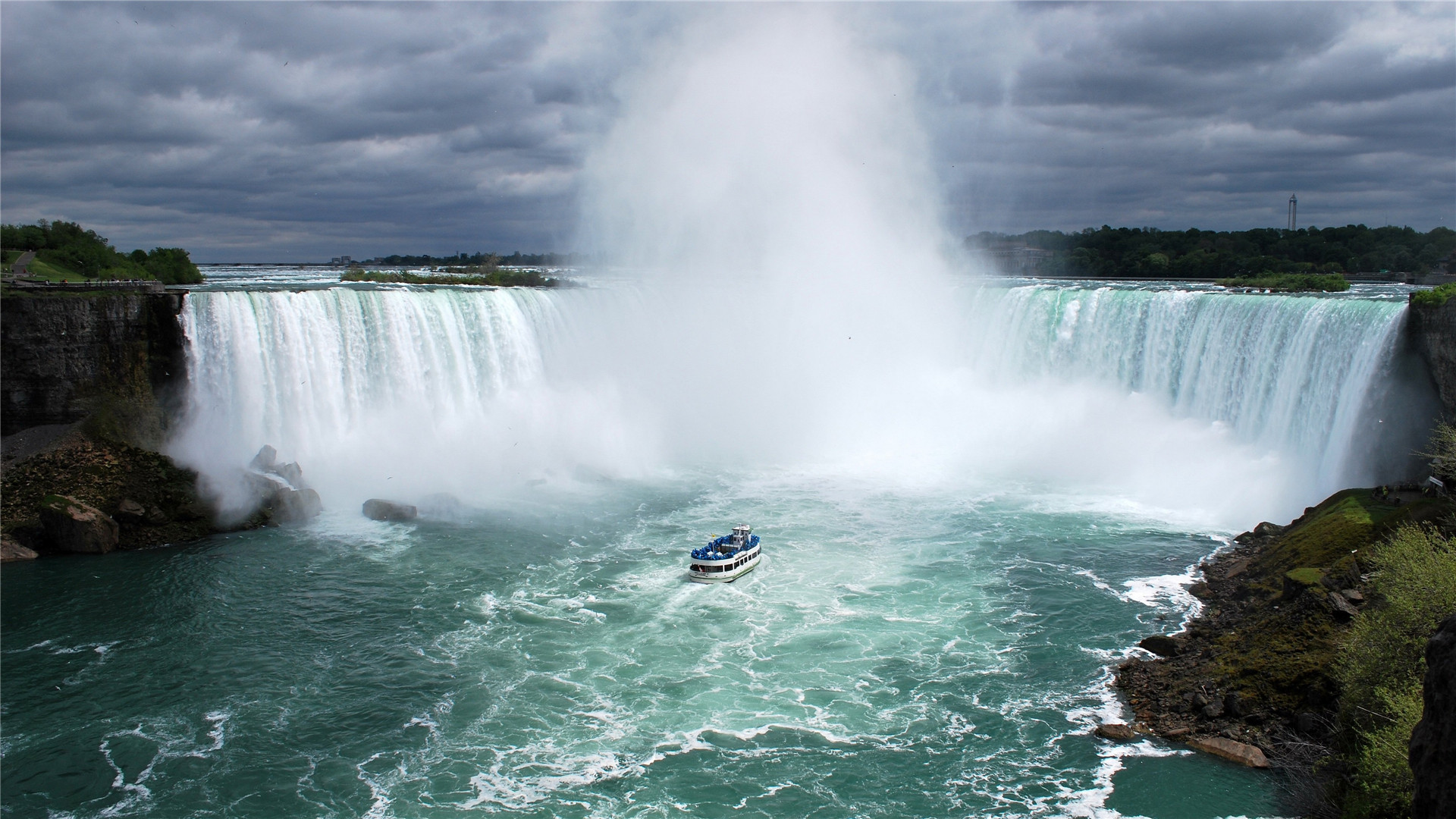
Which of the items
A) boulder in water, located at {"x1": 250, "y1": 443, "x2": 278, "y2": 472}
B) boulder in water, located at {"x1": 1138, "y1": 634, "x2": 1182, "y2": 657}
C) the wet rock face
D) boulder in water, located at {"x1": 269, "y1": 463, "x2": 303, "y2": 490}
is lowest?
boulder in water, located at {"x1": 1138, "y1": 634, "x2": 1182, "y2": 657}

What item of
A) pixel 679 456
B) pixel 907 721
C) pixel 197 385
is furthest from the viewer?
pixel 679 456

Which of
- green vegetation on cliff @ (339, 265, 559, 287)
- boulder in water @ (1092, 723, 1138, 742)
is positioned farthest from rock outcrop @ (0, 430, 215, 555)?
boulder in water @ (1092, 723, 1138, 742)

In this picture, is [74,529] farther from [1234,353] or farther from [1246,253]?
[1246,253]

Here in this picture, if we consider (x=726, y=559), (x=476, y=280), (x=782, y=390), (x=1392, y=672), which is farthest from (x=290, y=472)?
(x=1392, y=672)

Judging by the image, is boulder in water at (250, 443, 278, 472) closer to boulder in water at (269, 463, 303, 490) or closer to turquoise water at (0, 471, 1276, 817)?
boulder in water at (269, 463, 303, 490)

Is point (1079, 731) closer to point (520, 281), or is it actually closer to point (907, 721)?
point (907, 721)

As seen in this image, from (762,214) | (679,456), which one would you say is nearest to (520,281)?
(762,214)

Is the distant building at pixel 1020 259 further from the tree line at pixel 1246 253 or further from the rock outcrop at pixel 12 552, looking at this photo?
the rock outcrop at pixel 12 552
